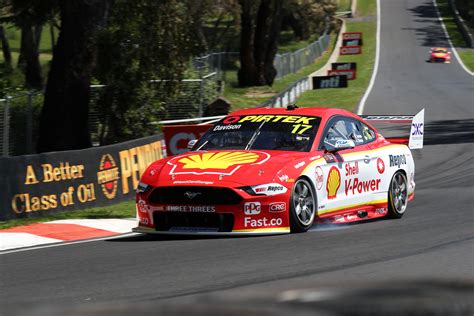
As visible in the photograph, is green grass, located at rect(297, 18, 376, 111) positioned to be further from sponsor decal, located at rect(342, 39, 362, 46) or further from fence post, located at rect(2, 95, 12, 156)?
fence post, located at rect(2, 95, 12, 156)

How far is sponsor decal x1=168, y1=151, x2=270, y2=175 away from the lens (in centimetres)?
1061

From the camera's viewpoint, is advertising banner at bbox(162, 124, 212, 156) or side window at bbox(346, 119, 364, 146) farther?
advertising banner at bbox(162, 124, 212, 156)

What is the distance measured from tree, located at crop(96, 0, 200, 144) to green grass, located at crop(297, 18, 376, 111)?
14.5 m

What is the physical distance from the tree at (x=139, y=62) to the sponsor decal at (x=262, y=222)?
1317cm

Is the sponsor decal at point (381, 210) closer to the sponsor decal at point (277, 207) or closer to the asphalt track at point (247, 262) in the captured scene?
the asphalt track at point (247, 262)

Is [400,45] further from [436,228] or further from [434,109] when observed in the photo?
[436,228]

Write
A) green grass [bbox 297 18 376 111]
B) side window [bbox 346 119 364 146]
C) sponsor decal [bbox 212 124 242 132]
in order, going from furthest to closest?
green grass [bbox 297 18 376 111] < side window [bbox 346 119 364 146] < sponsor decal [bbox 212 124 242 132]

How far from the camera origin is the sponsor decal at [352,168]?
11914 millimetres

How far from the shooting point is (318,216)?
11.1 metres

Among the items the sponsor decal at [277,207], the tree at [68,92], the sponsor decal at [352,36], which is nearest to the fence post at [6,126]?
the tree at [68,92]

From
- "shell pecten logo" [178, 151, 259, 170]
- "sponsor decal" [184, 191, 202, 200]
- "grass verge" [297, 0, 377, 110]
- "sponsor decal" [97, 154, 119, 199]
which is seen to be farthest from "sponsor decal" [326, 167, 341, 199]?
"grass verge" [297, 0, 377, 110]

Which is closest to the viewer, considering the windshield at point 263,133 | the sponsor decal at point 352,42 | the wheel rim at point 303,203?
the wheel rim at point 303,203

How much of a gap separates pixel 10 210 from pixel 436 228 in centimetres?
561

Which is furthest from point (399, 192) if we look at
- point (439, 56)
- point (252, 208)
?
point (439, 56)
